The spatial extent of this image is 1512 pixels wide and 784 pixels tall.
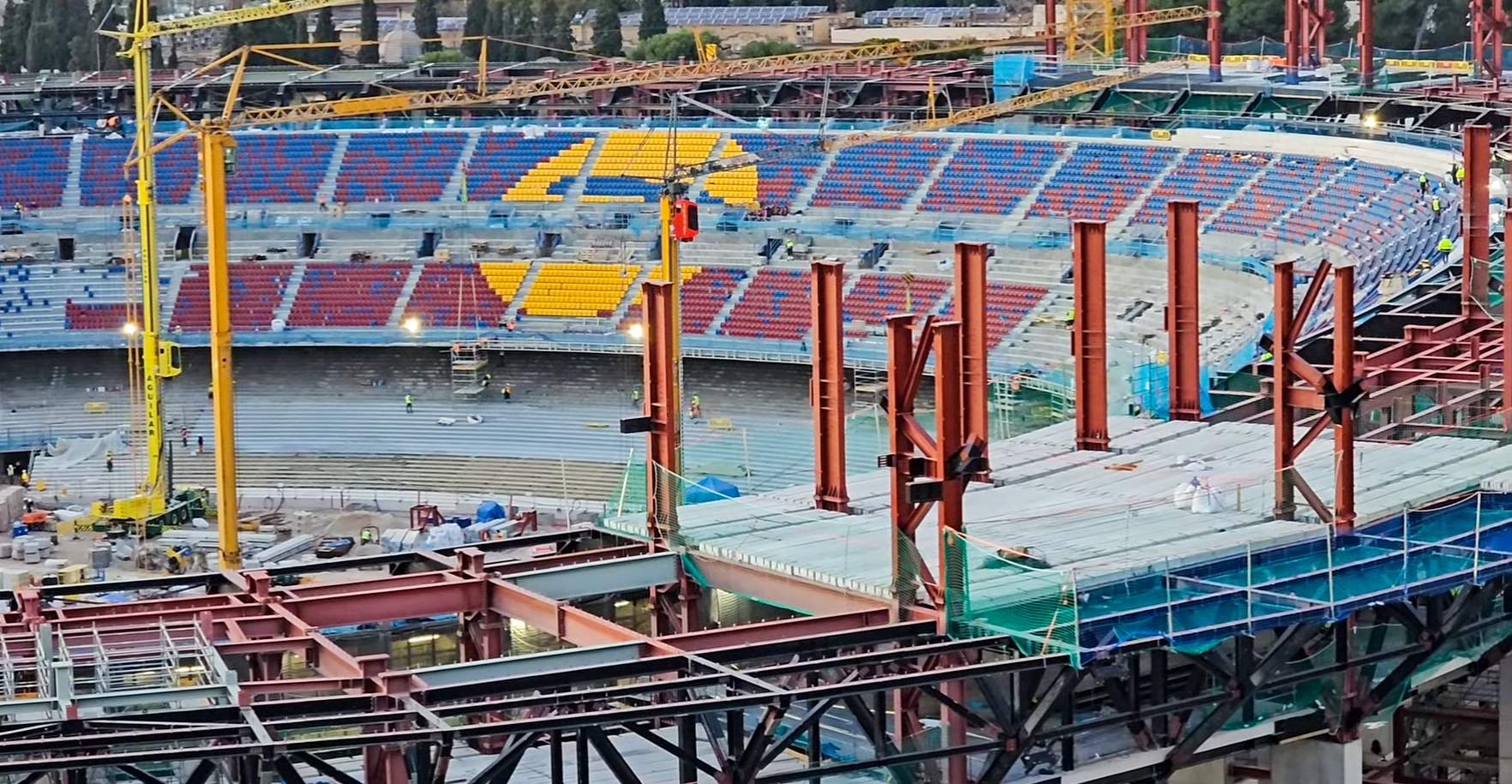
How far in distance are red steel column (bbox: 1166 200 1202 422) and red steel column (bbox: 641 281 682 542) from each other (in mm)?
7314

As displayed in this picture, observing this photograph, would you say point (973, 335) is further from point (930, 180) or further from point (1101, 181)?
point (930, 180)

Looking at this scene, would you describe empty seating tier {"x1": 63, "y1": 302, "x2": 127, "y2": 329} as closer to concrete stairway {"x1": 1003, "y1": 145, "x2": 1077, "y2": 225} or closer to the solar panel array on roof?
concrete stairway {"x1": 1003, "y1": 145, "x2": 1077, "y2": 225}

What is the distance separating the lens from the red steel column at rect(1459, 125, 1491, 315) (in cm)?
3947

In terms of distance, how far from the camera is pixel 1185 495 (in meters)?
27.5

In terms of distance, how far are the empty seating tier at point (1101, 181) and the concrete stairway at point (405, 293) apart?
59.9 ft

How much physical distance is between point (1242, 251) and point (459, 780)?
48.2 metres

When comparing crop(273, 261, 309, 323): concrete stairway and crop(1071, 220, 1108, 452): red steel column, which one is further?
crop(273, 261, 309, 323): concrete stairway

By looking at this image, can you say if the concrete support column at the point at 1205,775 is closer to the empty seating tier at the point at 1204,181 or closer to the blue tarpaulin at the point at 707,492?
the blue tarpaulin at the point at 707,492

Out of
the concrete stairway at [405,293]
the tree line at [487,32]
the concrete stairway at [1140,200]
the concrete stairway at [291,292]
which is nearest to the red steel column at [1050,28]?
the concrete stairway at [1140,200]

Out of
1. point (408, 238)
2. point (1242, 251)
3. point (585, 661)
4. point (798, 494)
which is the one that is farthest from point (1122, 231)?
point (585, 661)

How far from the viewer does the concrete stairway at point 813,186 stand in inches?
3157

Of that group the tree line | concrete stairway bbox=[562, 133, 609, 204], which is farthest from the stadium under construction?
the tree line

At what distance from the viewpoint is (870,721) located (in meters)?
21.8

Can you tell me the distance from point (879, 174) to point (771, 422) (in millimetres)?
17288
